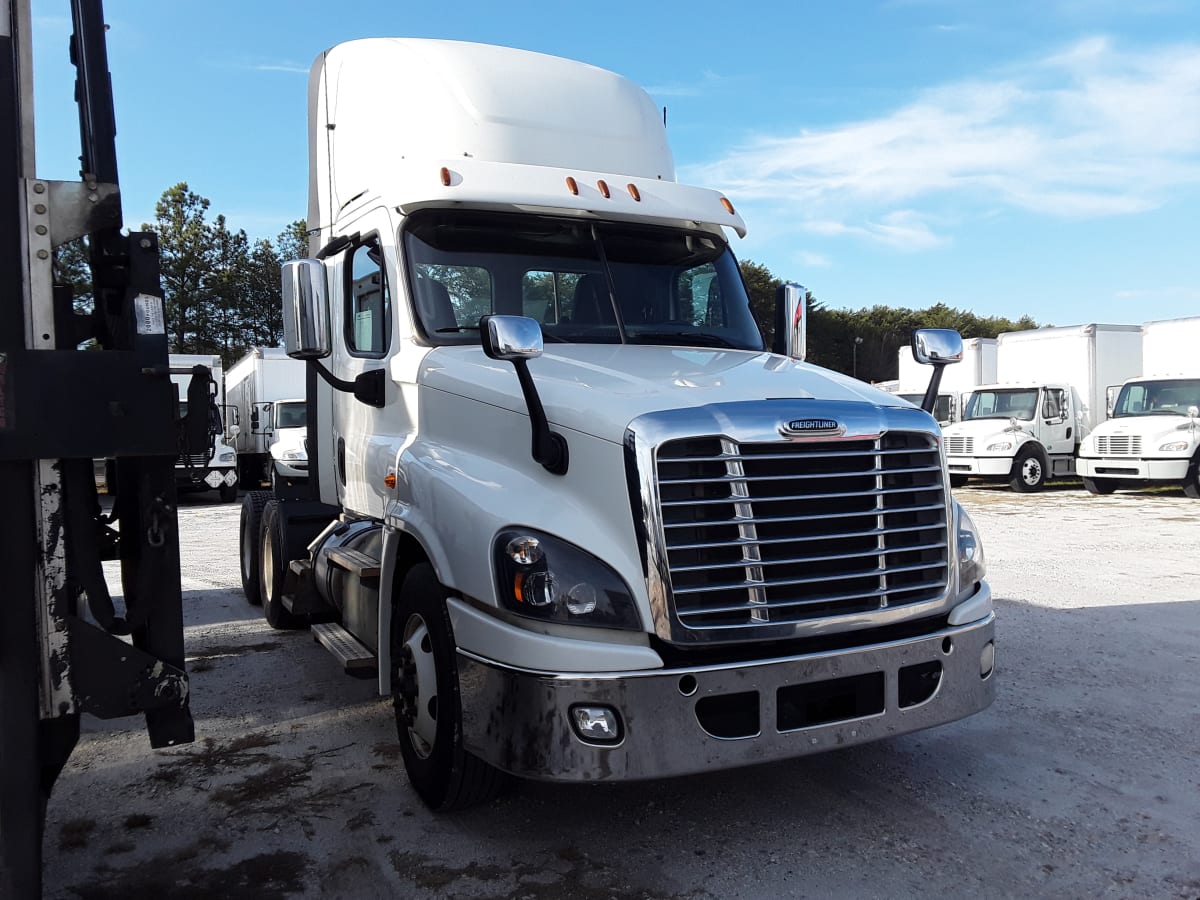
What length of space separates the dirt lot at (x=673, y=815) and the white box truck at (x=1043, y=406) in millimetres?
15505

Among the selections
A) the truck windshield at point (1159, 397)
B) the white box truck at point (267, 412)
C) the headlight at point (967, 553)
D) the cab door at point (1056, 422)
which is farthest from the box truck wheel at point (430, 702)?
the cab door at point (1056, 422)

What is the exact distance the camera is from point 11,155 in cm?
273

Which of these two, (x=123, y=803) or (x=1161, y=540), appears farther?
(x=1161, y=540)

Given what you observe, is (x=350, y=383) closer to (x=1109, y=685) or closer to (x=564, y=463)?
(x=564, y=463)

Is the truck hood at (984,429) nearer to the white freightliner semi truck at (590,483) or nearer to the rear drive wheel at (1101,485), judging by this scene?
the rear drive wheel at (1101,485)

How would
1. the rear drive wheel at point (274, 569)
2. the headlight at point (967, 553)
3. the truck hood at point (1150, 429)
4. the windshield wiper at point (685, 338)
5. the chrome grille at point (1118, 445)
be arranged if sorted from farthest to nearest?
1. the chrome grille at point (1118, 445)
2. the truck hood at point (1150, 429)
3. the rear drive wheel at point (274, 569)
4. the windshield wiper at point (685, 338)
5. the headlight at point (967, 553)

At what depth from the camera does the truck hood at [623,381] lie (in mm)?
3582

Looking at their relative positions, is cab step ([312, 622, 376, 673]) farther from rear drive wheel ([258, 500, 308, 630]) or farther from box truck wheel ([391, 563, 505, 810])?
rear drive wheel ([258, 500, 308, 630])

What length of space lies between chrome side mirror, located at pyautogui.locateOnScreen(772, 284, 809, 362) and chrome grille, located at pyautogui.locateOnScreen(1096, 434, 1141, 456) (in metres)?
15.6

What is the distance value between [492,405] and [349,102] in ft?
9.16

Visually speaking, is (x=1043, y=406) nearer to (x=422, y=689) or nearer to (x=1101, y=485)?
(x=1101, y=485)

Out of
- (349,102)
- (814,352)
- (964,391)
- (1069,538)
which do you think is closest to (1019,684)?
(349,102)

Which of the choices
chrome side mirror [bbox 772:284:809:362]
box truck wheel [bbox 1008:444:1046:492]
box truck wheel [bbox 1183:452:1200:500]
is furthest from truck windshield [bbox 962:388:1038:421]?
chrome side mirror [bbox 772:284:809:362]

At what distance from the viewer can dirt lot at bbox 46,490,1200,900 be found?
3.38 m
